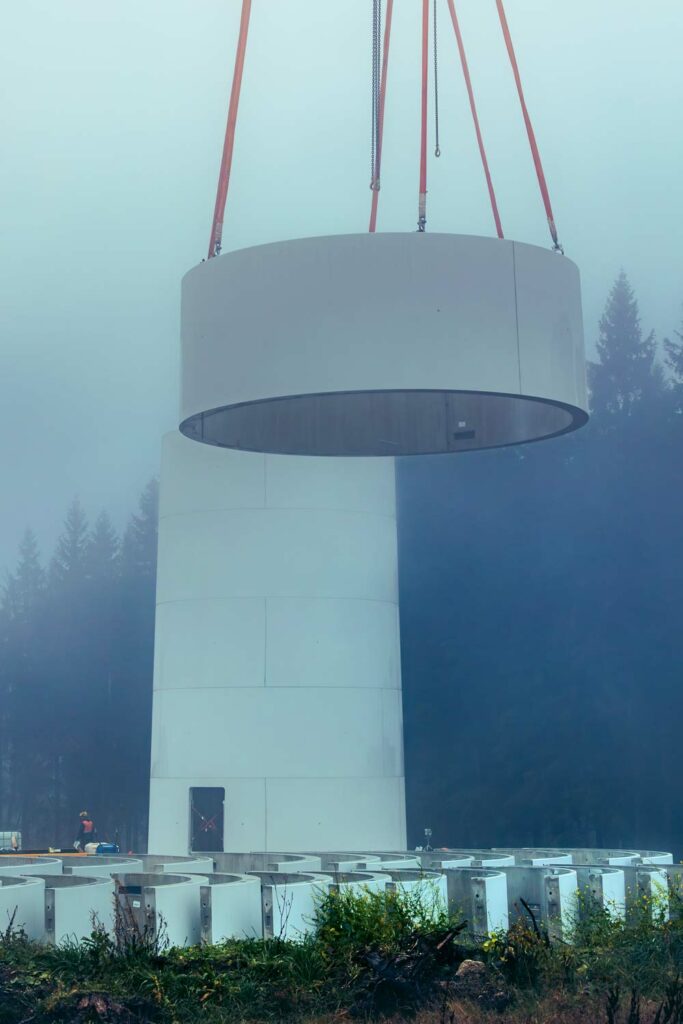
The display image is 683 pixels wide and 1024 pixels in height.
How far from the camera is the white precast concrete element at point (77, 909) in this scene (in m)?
15.1

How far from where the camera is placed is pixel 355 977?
11539 mm

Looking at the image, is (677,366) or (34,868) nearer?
(34,868)

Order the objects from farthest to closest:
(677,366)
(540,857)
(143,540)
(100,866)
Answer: (143,540) < (677,366) < (540,857) < (100,866)

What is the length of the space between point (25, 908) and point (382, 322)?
729 centimetres

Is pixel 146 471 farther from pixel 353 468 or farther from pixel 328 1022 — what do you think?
pixel 328 1022

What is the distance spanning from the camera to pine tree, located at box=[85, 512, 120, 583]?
86.3 m

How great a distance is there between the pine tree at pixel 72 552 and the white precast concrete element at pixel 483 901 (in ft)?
241

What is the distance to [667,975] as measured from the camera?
11680 mm

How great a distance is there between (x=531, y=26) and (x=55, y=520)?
4744 cm

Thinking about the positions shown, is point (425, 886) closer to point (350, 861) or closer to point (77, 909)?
point (77, 909)

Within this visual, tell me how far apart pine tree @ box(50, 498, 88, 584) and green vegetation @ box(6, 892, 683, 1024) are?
76591 mm

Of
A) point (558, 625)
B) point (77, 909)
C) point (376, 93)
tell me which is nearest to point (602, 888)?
point (77, 909)

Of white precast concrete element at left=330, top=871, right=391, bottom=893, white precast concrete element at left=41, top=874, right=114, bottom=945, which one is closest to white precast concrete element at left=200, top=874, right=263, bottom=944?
white precast concrete element at left=330, top=871, right=391, bottom=893

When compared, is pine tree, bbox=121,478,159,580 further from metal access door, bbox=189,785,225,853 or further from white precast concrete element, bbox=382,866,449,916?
white precast concrete element, bbox=382,866,449,916
